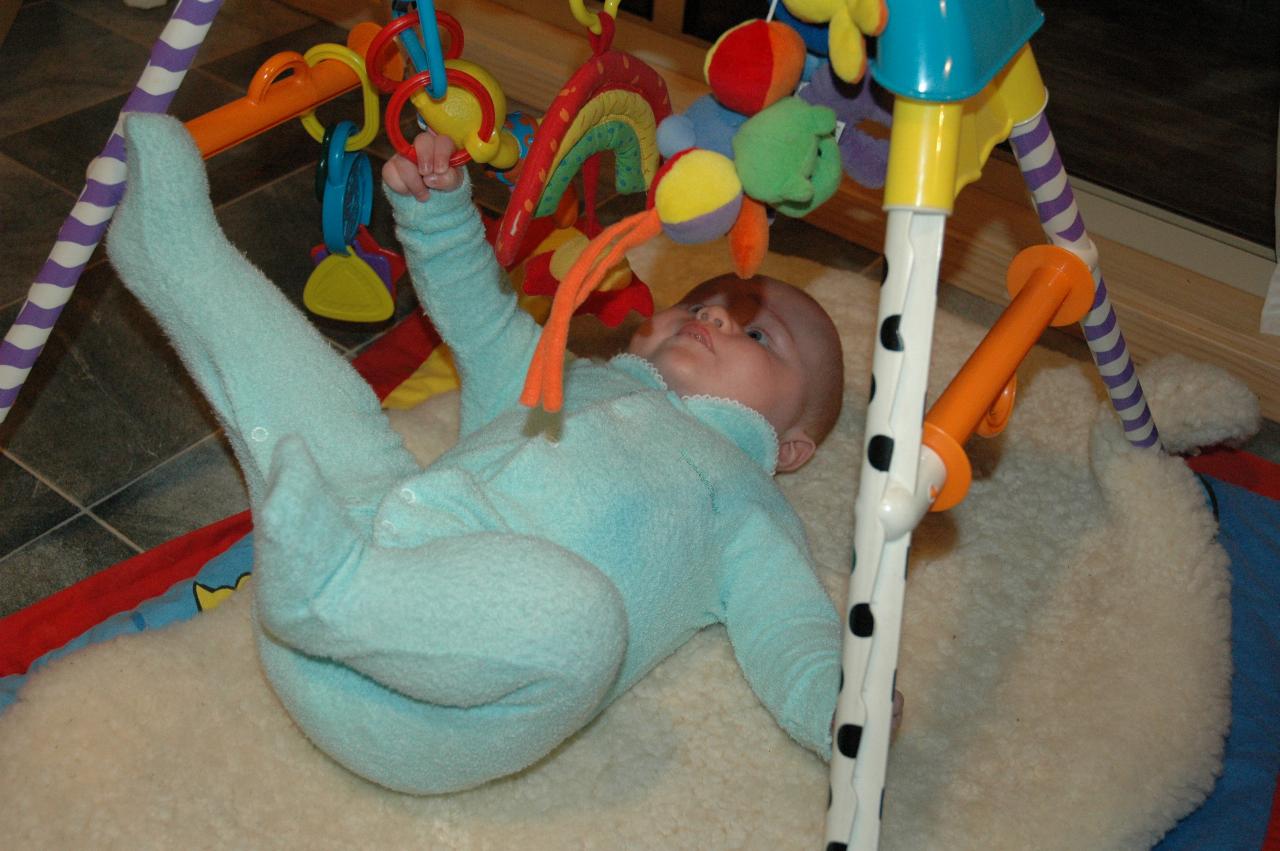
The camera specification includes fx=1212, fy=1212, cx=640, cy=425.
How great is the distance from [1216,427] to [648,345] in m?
0.63

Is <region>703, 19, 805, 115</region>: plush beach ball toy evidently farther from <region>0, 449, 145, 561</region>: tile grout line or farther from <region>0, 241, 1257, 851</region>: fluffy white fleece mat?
<region>0, 449, 145, 561</region>: tile grout line

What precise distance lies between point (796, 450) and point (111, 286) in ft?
2.83

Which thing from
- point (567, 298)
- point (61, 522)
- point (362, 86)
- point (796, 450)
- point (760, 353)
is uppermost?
point (567, 298)

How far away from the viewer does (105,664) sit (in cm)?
97

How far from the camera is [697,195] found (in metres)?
0.73

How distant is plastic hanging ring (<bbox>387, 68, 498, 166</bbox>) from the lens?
3.22 feet

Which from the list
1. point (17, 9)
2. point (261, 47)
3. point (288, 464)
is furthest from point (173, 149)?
point (17, 9)

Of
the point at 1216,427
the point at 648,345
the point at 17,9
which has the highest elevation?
the point at 648,345

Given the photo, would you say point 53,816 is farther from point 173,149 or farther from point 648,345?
point 648,345

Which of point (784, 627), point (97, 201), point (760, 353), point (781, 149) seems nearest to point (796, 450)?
point (760, 353)

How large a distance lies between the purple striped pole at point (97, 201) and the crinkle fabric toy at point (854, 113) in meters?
0.44

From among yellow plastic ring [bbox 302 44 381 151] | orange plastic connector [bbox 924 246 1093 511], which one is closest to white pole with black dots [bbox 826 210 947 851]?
orange plastic connector [bbox 924 246 1093 511]

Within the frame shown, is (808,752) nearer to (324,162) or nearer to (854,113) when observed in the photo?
(854,113)

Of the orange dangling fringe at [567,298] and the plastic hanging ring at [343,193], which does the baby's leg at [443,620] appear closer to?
the orange dangling fringe at [567,298]
